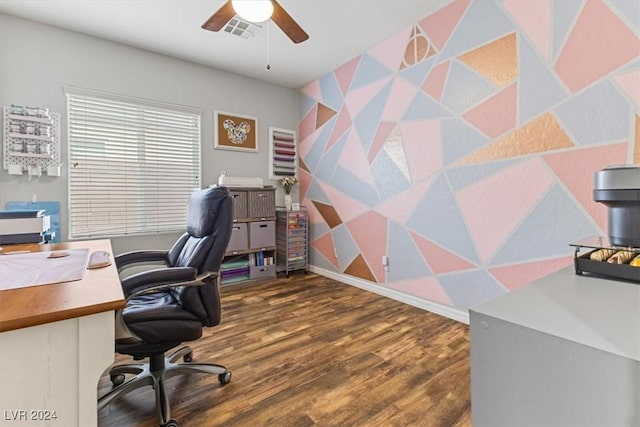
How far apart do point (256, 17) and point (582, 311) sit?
2.09 m

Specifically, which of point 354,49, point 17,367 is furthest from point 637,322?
point 354,49

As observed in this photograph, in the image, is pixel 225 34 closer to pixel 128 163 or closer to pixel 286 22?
pixel 286 22

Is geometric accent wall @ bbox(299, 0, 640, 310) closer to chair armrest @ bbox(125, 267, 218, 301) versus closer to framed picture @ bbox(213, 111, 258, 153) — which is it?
framed picture @ bbox(213, 111, 258, 153)

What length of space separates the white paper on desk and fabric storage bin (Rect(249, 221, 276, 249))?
2.10 meters

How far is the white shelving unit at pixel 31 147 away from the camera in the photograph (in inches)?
100

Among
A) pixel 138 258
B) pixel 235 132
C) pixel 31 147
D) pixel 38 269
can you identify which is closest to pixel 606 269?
pixel 38 269

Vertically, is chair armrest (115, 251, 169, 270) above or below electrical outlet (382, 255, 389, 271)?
above

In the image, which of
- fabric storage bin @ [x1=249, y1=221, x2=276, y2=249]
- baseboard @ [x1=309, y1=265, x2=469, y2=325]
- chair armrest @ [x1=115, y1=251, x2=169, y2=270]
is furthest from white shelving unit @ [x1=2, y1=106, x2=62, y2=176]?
baseboard @ [x1=309, y1=265, x2=469, y2=325]

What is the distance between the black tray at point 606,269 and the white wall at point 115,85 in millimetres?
3549

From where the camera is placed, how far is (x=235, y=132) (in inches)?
151

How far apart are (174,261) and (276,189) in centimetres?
246

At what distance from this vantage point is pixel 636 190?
112 cm

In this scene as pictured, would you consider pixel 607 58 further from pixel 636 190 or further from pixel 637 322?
pixel 637 322

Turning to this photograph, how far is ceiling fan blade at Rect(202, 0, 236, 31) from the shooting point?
5.95 ft
